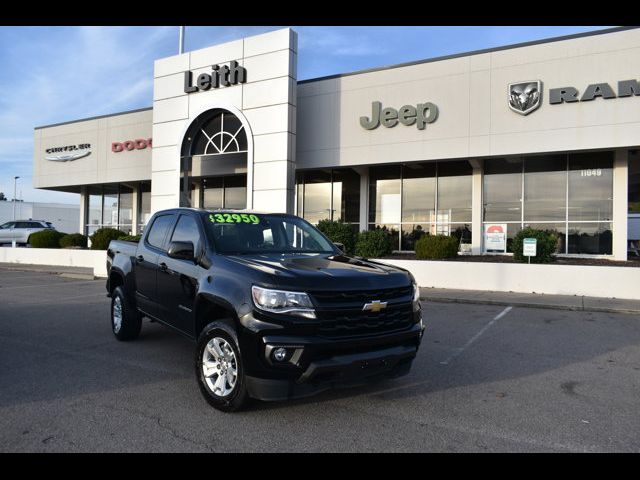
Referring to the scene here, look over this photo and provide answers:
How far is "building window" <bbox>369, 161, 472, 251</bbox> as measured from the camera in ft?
61.8

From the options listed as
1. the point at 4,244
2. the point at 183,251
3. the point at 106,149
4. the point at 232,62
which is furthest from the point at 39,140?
the point at 183,251

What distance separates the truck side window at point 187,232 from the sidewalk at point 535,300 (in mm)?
8018

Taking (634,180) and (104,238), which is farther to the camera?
(634,180)

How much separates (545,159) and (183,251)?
632 inches

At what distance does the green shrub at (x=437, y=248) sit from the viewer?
15.5 metres

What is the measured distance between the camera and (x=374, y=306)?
417 centimetres

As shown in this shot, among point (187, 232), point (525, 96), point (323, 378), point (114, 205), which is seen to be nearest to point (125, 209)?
point (114, 205)

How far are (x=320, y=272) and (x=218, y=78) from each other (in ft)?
54.8

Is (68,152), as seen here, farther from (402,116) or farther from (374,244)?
(374,244)

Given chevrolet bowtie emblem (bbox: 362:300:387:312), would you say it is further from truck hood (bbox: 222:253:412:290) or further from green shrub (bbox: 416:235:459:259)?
green shrub (bbox: 416:235:459:259)
